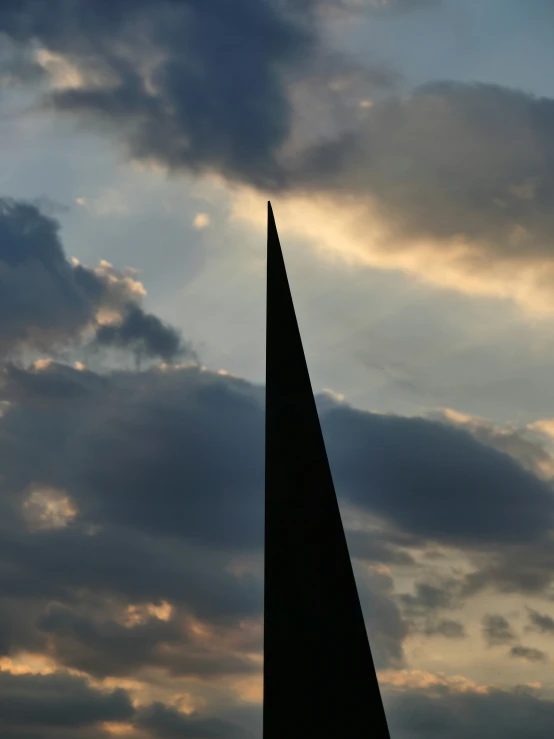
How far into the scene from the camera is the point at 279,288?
79.5 ft

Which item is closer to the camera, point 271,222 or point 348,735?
point 348,735

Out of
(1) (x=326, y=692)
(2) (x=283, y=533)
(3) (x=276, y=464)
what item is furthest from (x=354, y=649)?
(3) (x=276, y=464)

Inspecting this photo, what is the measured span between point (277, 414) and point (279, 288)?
3054 millimetres

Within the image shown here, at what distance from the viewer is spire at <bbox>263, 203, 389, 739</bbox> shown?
21547 mm

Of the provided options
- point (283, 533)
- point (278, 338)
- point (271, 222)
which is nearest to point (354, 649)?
point (283, 533)

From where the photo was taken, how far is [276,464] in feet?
75.2

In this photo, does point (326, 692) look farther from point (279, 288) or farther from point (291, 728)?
point (279, 288)

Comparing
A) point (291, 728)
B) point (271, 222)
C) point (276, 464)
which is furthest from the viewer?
point (271, 222)

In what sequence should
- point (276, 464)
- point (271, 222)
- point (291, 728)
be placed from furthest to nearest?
1. point (271, 222)
2. point (276, 464)
3. point (291, 728)

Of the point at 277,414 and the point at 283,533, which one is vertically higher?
the point at 277,414

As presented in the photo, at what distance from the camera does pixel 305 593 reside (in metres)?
22.2

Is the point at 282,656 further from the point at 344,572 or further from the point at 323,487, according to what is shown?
the point at 323,487

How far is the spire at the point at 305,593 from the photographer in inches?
848

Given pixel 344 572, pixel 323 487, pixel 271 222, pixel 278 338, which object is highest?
pixel 271 222
